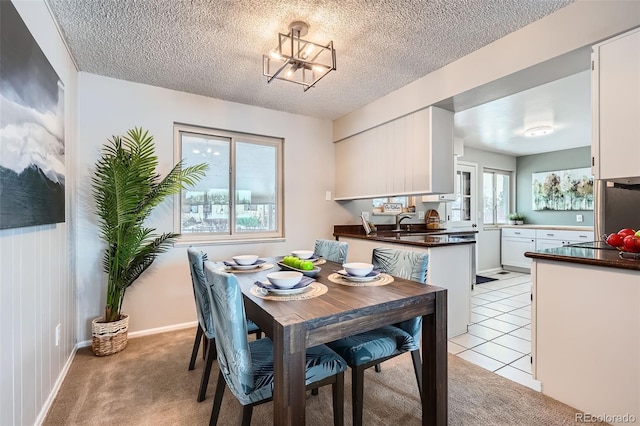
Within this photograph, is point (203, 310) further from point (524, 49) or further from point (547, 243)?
point (547, 243)

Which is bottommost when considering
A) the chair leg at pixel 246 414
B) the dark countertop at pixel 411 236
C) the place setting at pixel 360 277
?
the chair leg at pixel 246 414

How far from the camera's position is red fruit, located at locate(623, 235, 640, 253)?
5.42 feet

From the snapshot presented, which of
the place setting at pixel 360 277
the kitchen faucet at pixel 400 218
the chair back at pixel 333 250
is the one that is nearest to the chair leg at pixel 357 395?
the place setting at pixel 360 277

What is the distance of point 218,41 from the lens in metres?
2.23

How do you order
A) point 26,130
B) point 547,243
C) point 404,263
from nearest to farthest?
point 26,130, point 404,263, point 547,243

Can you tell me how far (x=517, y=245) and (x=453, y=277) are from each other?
12.3 feet

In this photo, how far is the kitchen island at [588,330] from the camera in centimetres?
157

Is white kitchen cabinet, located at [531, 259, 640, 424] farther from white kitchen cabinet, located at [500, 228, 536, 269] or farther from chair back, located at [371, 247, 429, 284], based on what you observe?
white kitchen cabinet, located at [500, 228, 536, 269]

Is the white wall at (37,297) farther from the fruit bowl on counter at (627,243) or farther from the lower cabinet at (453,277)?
the fruit bowl on counter at (627,243)

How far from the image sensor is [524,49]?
211cm

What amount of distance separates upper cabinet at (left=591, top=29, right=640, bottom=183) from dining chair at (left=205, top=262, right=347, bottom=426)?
75.2 inches

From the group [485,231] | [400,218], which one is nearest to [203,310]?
[400,218]

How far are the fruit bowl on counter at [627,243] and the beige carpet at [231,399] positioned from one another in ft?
3.12

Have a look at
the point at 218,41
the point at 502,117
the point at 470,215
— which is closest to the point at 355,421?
the point at 218,41
